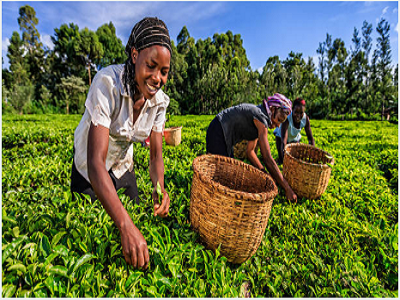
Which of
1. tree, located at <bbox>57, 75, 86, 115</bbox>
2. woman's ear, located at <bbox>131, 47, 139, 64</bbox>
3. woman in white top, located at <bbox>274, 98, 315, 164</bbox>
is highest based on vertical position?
tree, located at <bbox>57, 75, 86, 115</bbox>

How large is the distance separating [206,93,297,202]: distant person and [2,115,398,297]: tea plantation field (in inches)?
20.7

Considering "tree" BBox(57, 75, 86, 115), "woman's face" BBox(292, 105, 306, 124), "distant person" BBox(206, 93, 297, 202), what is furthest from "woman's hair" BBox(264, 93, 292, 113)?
"tree" BBox(57, 75, 86, 115)

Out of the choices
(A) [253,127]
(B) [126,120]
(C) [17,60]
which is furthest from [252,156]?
(C) [17,60]

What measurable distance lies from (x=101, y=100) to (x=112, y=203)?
0.59 metres

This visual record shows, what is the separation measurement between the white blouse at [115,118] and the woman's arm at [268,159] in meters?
1.49

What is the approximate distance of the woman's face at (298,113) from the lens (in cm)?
411

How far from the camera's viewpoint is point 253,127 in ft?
9.84

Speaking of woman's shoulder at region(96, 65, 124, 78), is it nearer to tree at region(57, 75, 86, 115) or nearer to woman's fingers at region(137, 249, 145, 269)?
woman's fingers at region(137, 249, 145, 269)

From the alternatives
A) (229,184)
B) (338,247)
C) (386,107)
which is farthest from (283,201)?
(386,107)

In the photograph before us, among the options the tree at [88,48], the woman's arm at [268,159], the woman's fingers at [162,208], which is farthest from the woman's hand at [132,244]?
the tree at [88,48]

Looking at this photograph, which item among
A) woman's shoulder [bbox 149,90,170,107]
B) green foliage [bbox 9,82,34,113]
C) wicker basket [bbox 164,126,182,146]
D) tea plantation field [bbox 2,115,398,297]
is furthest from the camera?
green foliage [bbox 9,82,34,113]

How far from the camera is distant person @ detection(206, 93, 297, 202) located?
279cm

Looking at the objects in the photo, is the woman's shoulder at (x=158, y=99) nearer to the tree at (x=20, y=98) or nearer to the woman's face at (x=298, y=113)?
the woman's face at (x=298, y=113)

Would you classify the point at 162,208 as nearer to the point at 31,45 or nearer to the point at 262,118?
the point at 262,118
